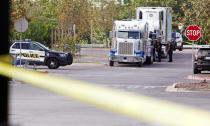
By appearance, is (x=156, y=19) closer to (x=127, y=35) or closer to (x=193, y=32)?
(x=127, y=35)

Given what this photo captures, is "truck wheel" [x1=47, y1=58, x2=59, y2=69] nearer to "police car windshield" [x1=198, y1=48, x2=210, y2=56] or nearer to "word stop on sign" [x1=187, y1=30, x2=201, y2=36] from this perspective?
"police car windshield" [x1=198, y1=48, x2=210, y2=56]

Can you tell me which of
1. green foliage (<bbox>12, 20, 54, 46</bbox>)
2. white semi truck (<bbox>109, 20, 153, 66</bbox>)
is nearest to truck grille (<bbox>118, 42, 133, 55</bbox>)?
white semi truck (<bbox>109, 20, 153, 66</bbox>)

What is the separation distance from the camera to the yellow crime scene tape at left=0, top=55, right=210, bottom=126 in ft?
52.4

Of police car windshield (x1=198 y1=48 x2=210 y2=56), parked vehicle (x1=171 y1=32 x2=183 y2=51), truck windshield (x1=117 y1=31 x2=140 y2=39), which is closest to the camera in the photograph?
police car windshield (x1=198 y1=48 x2=210 y2=56)

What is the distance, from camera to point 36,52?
4147 centimetres

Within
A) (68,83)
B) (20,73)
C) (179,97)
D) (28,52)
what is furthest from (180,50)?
(179,97)

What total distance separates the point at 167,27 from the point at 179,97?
37251mm

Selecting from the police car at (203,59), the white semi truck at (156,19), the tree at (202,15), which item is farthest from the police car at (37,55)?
the white semi truck at (156,19)

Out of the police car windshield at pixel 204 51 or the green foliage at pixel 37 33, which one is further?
the green foliage at pixel 37 33

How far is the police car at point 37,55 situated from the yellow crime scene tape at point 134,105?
11.1 meters

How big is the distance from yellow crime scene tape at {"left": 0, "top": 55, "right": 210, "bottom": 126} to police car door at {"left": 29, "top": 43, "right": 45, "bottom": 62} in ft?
36.4

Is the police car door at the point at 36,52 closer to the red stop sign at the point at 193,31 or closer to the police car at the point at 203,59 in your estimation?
the police car at the point at 203,59

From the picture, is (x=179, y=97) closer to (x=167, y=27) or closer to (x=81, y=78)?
(x=81, y=78)

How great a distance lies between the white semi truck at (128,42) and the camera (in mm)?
46344
